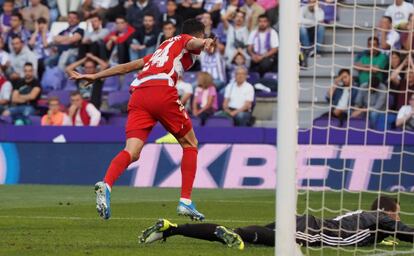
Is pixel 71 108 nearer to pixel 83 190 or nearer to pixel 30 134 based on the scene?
pixel 30 134

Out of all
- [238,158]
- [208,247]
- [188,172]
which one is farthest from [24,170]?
[208,247]

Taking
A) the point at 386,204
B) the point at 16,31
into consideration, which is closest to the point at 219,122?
the point at 16,31

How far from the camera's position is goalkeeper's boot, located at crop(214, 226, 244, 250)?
9.36m

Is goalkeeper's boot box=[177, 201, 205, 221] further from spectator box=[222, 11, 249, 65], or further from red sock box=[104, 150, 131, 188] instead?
spectator box=[222, 11, 249, 65]

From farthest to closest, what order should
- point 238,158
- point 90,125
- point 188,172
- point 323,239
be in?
point 90,125 → point 238,158 → point 188,172 → point 323,239

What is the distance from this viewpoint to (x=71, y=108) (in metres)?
21.6

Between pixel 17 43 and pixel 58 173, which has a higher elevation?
pixel 17 43

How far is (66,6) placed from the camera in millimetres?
25391

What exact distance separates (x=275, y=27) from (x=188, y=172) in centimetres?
1246

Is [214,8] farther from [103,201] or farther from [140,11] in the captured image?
[103,201]

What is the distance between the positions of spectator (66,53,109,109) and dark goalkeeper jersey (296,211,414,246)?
12.7m

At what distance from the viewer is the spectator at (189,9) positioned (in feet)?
76.9

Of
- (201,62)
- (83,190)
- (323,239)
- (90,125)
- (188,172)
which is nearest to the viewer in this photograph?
(323,239)

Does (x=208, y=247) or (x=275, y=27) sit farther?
(x=275, y=27)
